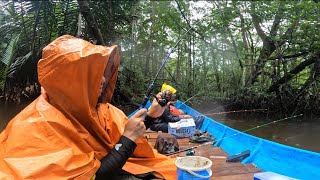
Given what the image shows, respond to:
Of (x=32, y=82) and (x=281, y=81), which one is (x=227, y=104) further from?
(x=32, y=82)

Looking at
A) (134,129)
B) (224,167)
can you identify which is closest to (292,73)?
(224,167)

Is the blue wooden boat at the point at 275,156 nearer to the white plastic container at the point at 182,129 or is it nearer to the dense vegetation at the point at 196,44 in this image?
the white plastic container at the point at 182,129

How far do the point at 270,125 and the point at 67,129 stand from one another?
9559 millimetres

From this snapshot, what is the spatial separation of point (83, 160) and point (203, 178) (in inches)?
32.5

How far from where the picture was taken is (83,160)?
1.58m

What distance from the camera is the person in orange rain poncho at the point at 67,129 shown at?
4.81 ft

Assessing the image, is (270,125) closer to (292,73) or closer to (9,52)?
(292,73)

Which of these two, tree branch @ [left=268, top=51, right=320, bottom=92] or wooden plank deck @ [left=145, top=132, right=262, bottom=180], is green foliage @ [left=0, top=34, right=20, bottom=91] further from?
tree branch @ [left=268, top=51, right=320, bottom=92]

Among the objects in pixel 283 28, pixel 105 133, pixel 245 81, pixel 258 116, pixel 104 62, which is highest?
pixel 283 28

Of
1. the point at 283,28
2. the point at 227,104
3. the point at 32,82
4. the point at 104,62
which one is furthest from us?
the point at 227,104

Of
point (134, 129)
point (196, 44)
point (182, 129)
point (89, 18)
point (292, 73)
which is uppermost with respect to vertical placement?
point (89, 18)

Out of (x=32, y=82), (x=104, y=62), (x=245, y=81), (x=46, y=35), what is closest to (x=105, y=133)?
(x=104, y=62)

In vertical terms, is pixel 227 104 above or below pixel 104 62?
below

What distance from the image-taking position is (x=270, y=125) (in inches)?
396
